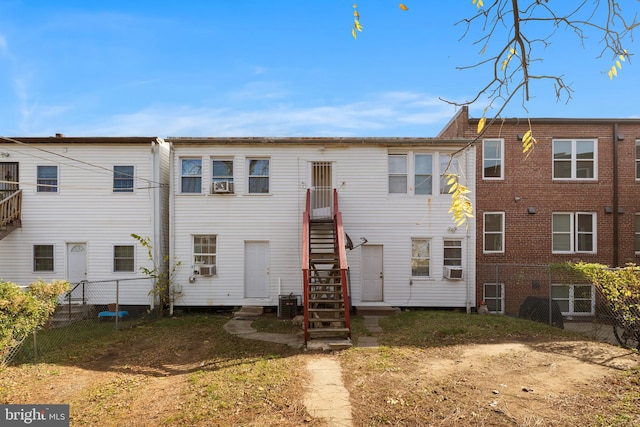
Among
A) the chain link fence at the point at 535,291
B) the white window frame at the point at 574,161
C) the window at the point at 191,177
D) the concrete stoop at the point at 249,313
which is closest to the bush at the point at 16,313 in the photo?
the concrete stoop at the point at 249,313

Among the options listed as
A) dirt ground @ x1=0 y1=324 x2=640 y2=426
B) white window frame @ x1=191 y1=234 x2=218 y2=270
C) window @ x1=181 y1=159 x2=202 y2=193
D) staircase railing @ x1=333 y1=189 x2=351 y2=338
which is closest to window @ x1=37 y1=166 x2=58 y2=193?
window @ x1=181 y1=159 x2=202 y2=193

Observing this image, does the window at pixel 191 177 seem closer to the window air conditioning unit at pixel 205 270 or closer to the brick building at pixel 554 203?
the window air conditioning unit at pixel 205 270

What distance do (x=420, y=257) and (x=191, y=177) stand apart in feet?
29.5

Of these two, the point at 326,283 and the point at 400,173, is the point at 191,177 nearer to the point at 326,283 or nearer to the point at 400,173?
the point at 326,283

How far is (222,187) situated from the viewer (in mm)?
13297

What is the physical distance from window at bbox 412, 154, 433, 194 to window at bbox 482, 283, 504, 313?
4.64 metres

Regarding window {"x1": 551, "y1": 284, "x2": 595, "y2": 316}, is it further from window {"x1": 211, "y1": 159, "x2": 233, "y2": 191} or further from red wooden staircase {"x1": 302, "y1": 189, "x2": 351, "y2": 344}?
window {"x1": 211, "y1": 159, "x2": 233, "y2": 191}

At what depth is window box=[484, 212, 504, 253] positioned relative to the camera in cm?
1438

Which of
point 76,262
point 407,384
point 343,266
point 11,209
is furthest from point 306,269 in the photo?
point 11,209

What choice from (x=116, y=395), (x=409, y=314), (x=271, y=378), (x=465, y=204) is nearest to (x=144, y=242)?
(x=116, y=395)

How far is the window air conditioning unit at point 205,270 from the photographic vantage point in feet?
43.6

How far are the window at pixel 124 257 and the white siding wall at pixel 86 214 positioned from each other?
0.60 ft

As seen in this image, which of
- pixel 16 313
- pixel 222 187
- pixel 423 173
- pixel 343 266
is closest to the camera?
pixel 16 313

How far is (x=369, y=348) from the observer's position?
841 centimetres
